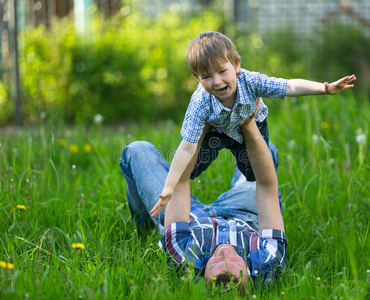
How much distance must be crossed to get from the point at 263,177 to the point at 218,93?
0.44 metres

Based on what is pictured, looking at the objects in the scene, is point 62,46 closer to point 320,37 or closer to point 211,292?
point 320,37

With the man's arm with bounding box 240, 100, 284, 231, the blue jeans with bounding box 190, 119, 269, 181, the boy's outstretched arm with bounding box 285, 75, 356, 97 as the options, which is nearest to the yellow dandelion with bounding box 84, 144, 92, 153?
the blue jeans with bounding box 190, 119, 269, 181

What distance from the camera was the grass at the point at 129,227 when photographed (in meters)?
1.73

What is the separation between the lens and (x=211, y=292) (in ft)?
5.66

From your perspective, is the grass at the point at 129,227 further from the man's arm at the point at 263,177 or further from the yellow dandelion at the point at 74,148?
the man's arm at the point at 263,177

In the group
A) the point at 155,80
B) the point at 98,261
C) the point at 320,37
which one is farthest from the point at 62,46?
the point at 98,261

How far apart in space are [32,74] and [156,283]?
4.51 meters

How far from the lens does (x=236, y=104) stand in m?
1.92

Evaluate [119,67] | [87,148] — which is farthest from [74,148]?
[119,67]

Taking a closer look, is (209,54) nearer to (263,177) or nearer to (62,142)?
(263,177)

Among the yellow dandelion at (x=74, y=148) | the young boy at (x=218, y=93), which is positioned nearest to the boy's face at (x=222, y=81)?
the young boy at (x=218, y=93)

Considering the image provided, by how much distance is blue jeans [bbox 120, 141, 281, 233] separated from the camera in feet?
7.73

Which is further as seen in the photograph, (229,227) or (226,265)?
(229,227)

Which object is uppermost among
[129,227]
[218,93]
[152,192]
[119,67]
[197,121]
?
[119,67]
